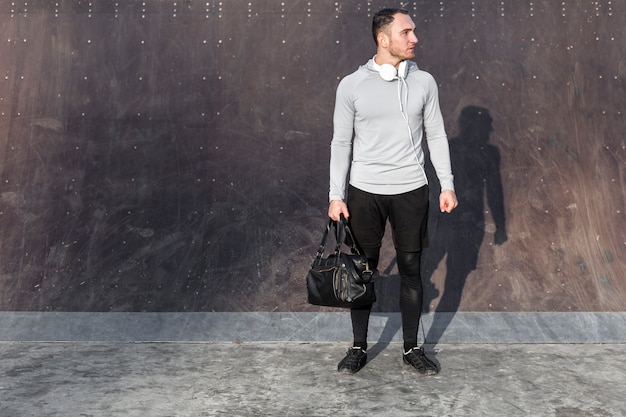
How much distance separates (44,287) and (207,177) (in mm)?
1441

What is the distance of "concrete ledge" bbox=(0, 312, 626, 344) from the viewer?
18.6ft

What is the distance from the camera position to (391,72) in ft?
16.3

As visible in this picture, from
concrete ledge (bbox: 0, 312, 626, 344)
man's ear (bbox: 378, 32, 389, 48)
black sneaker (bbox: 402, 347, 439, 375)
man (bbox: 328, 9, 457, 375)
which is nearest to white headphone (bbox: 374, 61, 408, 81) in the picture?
man (bbox: 328, 9, 457, 375)

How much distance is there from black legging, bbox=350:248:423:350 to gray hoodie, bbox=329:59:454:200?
401mm

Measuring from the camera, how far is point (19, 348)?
550cm

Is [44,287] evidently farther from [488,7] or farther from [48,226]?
[488,7]

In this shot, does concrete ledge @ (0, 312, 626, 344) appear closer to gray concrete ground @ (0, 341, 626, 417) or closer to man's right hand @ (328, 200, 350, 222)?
gray concrete ground @ (0, 341, 626, 417)

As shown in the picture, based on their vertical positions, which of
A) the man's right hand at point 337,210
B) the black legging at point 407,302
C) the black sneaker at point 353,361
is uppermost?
the man's right hand at point 337,210

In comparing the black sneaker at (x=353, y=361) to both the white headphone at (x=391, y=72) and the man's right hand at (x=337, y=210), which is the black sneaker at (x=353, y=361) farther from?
the white headphone at (x=391, y=72)

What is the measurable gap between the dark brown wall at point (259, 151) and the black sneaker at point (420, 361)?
3.25 feet

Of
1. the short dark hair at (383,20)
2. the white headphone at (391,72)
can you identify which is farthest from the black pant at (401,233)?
the short dark hair at (383,20)

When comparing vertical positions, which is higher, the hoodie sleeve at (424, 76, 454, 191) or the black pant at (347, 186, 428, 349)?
the hoodie sleeve at (424, 76, 454, 191)

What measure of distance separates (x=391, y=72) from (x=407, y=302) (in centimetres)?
132

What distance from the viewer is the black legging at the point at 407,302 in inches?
203
